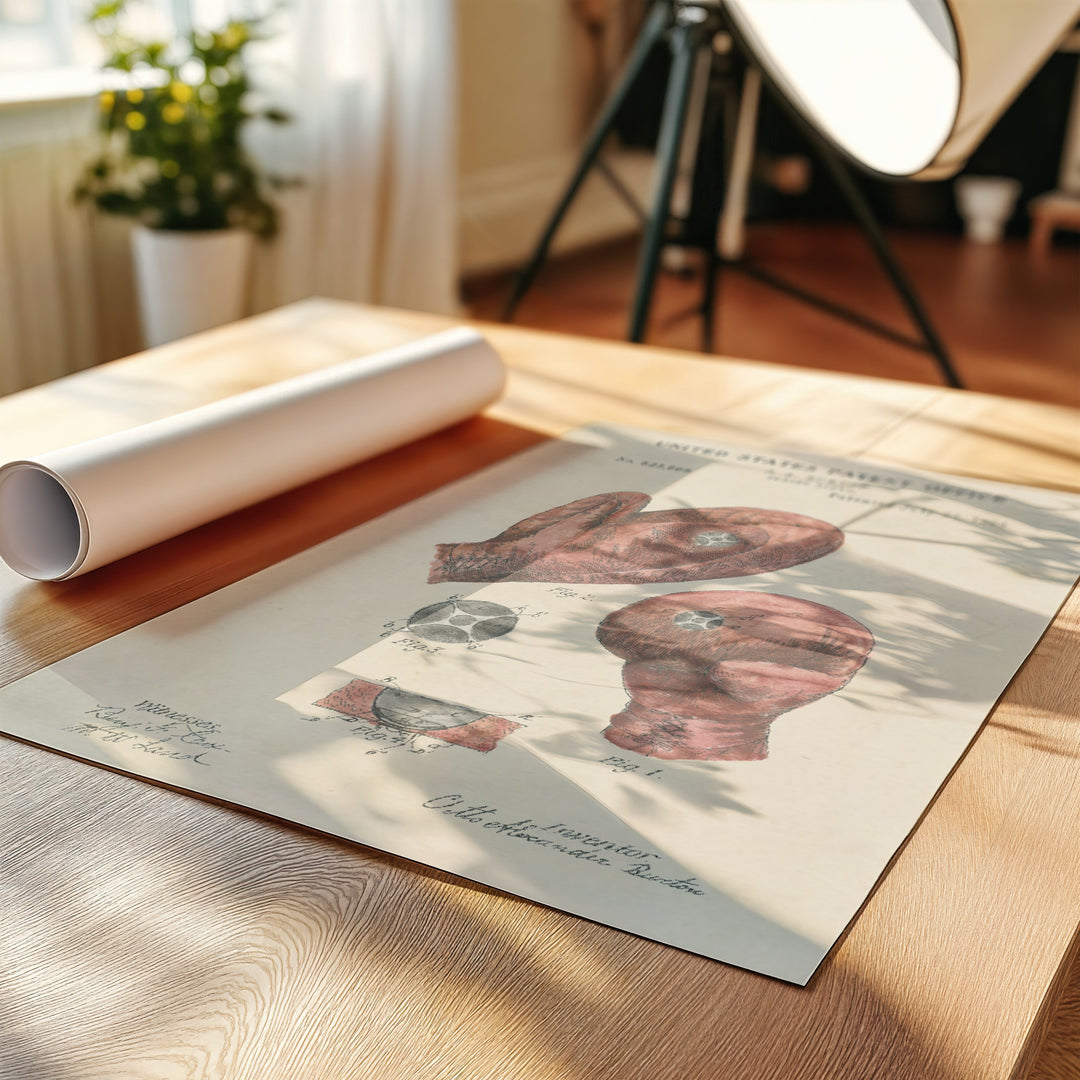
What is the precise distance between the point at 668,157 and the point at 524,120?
2.23 metres

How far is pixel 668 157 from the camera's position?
1.39 meters

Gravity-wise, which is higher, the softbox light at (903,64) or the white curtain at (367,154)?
the softbox light at (903,64)

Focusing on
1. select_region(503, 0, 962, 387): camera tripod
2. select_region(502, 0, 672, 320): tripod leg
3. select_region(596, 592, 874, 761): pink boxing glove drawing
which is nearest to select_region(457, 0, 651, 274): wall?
select_region(503, 0, 962, 387): camera tripod

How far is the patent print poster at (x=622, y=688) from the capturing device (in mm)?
464

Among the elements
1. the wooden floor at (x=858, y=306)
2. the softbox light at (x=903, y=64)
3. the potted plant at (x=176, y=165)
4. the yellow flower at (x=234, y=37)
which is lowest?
the wooden floor at (x=858, y=306)

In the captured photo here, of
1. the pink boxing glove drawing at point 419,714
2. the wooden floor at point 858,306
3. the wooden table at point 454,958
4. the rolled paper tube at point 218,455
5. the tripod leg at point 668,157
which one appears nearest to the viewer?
the wooden table at point 454,958

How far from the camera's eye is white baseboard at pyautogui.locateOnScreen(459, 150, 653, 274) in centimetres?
339

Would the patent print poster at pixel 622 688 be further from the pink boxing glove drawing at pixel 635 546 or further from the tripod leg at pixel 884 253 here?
the tripod leg at pixel 884 253

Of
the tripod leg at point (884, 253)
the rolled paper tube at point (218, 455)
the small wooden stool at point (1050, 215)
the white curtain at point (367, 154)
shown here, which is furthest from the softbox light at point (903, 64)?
the small wooden stool at point (1050, 215)

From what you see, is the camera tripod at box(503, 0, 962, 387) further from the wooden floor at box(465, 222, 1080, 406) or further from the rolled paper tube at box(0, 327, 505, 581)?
the wooden floor at box(465, 222, 1080, 406)

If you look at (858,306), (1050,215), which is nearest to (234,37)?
(858,306)

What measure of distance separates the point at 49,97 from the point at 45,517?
68.0 inches

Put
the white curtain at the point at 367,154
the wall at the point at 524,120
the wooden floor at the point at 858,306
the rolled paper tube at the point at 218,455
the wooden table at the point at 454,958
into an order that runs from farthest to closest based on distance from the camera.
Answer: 1. the wall at the point at 524,120
2. the wooden floor at the point at 858,306
3. the white curtain at the point at 367,154
4. the rolled paper tube at the point at 218,455
5. the wooden table at the point at 454,958

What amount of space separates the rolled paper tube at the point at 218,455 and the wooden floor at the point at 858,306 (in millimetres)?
1653
